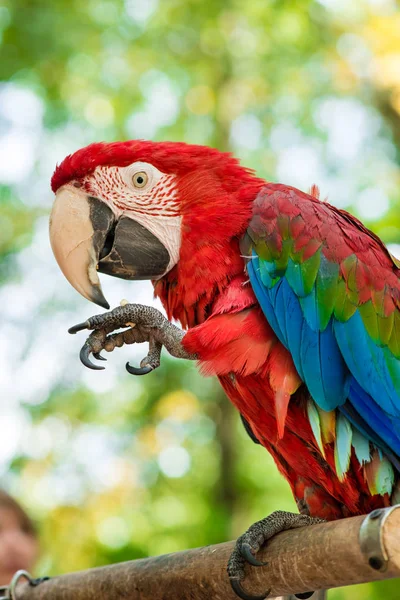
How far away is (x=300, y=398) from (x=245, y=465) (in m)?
5.18

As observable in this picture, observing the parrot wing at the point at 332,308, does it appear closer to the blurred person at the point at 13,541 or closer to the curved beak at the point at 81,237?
Result: the curved beak at the point at 81,237

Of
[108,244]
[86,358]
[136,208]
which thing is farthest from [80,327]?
[136,208]

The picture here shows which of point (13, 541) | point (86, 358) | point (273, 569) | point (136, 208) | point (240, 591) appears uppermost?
point (136, 208)

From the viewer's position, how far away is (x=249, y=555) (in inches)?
71.7

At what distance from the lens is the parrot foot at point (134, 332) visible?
1910 millimetres

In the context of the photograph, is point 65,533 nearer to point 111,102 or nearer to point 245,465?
point 245,465

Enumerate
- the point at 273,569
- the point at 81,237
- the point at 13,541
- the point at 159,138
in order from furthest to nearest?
the point at 159,138, the point at 13,541, the point at 81,237, the point at 273,569

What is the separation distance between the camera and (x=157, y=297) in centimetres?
226

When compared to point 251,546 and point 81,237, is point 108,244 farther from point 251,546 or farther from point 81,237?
point 251,546

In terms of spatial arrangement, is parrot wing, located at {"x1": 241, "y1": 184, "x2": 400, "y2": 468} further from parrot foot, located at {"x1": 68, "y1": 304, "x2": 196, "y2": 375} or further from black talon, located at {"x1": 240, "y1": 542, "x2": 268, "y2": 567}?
black talon, located at {"x1": 240, "y1": 542, "x2": 268, "y2": 567}

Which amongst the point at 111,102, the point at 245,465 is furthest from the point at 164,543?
the point at 111,102

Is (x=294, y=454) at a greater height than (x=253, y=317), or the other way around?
(x=253, y=317)

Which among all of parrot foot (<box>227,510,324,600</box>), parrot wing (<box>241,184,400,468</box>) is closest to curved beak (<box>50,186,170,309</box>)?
parrot wing (<box>241,184,400,468</box>)

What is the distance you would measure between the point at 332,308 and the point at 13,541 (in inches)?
65.0
